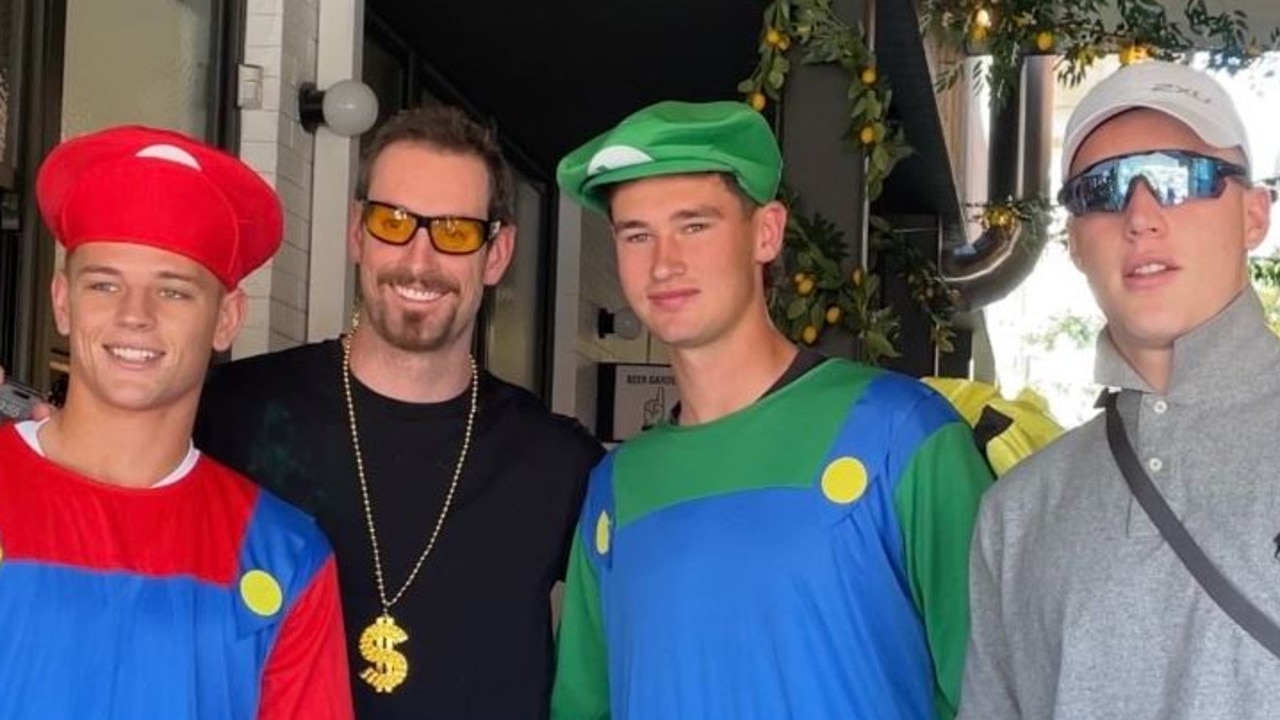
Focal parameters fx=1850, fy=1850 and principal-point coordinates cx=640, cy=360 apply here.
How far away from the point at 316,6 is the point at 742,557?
3.18m

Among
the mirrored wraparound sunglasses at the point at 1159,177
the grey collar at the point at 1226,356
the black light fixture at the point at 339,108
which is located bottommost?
the grey collar at the point at 1226,356

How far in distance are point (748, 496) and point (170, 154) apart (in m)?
1.01

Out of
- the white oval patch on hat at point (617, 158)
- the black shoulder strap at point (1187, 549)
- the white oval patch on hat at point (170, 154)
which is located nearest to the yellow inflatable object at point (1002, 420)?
the black shoulder strap at point (1187, 549)

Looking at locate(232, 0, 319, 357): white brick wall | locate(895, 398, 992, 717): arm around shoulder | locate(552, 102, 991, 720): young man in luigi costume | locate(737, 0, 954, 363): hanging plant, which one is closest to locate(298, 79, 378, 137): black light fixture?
locate(232, 0, 319, 357): white brick wall

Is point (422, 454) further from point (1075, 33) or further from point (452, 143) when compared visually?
point (1075, 33)

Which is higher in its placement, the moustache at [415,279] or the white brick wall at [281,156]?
the white brick wall at [281,156]

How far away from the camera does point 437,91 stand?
25.0 feet

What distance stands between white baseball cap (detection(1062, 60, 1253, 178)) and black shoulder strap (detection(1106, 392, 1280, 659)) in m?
0.39

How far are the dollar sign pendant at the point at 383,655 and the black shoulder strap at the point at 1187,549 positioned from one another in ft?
4.19

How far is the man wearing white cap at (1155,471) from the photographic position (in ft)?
7.32

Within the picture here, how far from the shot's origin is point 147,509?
2611 mm

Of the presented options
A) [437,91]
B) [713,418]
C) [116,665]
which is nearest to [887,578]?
[713,418]

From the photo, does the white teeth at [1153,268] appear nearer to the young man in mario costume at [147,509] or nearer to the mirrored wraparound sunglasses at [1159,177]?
the mirrored wraparound sunglasses at [1159,177]

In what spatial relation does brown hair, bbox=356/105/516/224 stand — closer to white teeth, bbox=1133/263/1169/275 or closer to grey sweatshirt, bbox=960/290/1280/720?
grey sweatshirt, bbox=960/290/1280/720
